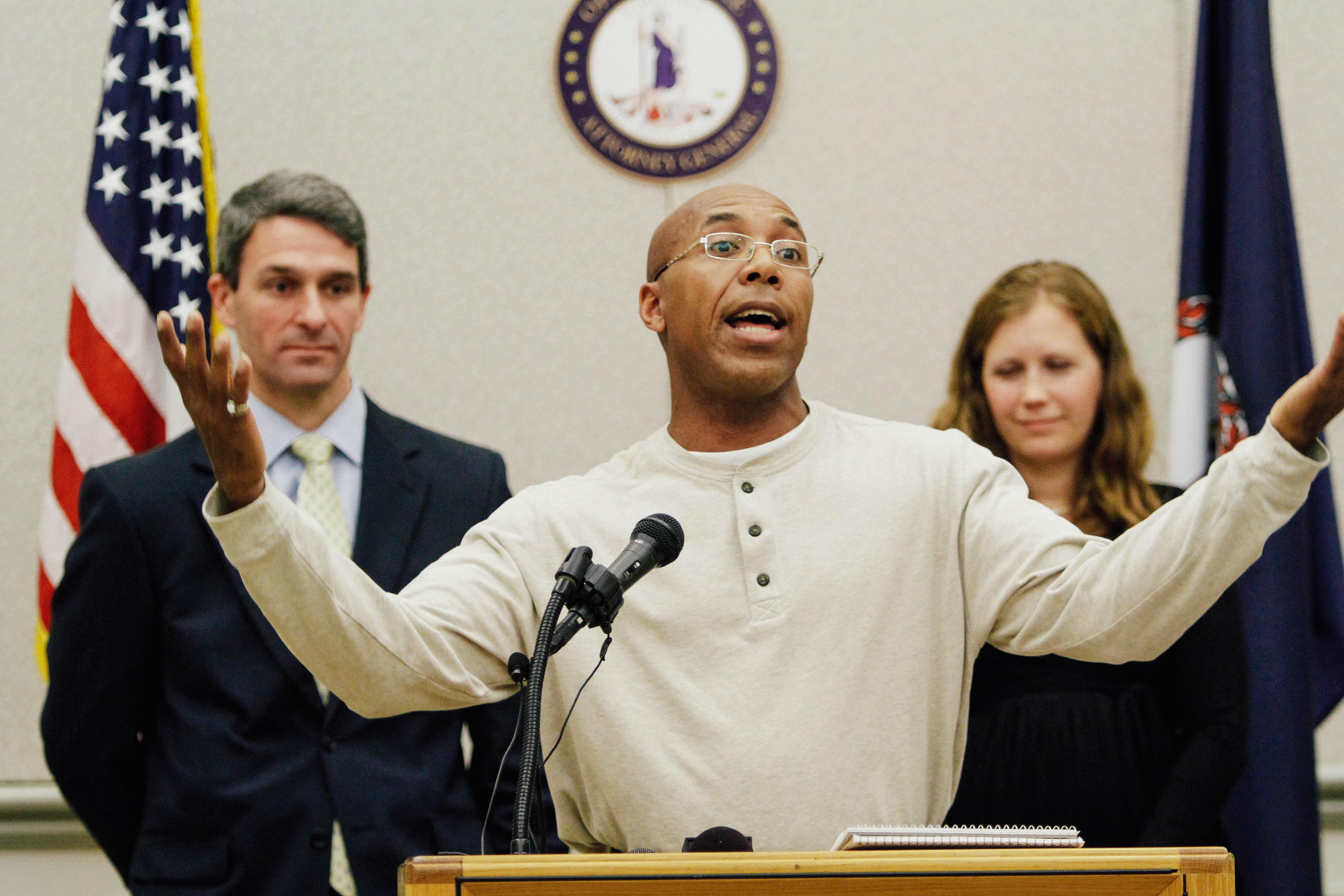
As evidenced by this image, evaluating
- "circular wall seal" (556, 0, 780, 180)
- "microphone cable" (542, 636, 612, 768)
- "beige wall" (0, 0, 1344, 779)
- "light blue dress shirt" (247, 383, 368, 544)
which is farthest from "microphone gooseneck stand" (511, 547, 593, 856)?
"circular wall seal" (556, 0, 780, 180)

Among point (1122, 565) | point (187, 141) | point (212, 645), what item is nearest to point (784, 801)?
point (1122, 565)

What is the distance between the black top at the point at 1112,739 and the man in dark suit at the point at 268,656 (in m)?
0.83

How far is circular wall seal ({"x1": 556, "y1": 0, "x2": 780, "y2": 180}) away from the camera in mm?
3395

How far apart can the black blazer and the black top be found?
825 mm

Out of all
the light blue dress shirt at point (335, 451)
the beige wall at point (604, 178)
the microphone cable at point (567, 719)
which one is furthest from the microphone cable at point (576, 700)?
the beige wall at point (604, 178)

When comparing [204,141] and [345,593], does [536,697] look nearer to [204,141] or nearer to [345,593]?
[345,593]

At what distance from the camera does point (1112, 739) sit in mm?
2172

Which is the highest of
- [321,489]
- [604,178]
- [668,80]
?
[668,80]

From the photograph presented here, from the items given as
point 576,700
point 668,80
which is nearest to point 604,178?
point 668,80

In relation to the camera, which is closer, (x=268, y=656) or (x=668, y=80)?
(x=268, y=656)

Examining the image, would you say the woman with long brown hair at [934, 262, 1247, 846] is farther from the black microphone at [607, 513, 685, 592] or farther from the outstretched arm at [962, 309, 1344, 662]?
the black microphone at [607, 513, 685, 592]

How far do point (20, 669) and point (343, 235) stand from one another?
158cm

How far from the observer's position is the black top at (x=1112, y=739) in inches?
84.0

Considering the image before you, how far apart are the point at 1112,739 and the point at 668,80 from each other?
201cm
